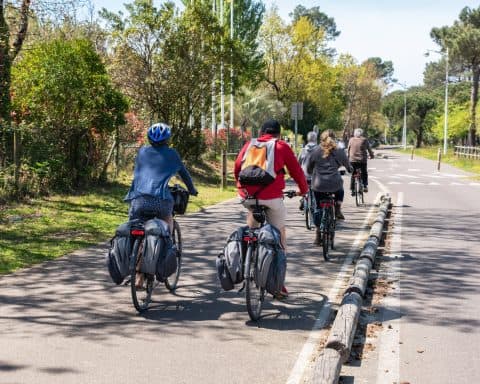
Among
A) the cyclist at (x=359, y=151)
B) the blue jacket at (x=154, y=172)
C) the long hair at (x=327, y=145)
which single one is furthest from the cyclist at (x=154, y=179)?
the cyclist at (x=359, y=151)

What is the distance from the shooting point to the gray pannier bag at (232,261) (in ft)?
20.1

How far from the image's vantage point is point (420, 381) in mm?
4703

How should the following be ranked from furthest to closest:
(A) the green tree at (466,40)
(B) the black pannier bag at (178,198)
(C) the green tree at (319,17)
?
(C) the green tree at (319,17) < (A) the green tree at (466,40) < (B) the black pannier bag at (178,198)

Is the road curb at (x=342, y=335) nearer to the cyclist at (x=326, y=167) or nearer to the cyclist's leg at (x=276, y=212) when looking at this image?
the cyclist's leg at (x=276, y=212)

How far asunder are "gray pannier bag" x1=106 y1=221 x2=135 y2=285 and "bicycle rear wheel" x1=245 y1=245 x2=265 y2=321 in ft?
3.56

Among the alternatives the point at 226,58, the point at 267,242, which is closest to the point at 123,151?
the point at 226,58

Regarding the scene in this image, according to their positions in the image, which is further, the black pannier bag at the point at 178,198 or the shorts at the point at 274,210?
the black pannier bag at the point at 178,198

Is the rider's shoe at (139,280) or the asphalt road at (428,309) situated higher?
the rider's shoe at (139,280)

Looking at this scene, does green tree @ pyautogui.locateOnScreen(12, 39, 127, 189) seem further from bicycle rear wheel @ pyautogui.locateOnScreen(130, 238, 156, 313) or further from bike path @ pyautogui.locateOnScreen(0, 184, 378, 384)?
bicycle rear wheel @ pyautogui.locateOnScreen(130, 238, 156, 313)

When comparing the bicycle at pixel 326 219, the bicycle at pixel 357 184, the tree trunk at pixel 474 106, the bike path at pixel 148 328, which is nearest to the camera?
the bike path at pixel 148 328

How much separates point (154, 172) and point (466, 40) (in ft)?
197

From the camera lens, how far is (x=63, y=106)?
635 inches

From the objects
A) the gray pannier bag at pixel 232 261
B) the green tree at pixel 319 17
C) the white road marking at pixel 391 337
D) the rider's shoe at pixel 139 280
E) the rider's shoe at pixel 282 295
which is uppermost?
the green tree at pixel 319 17

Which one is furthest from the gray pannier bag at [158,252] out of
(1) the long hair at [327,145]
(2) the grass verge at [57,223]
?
(1) the long hair at [327,145]
